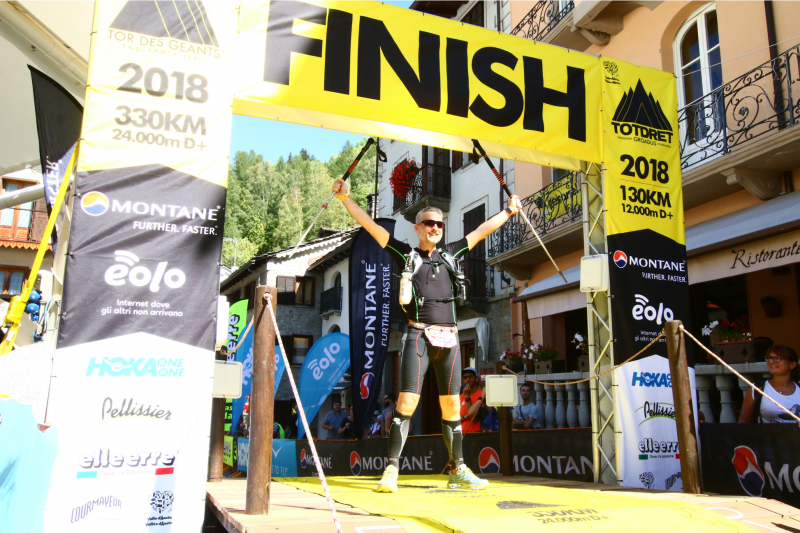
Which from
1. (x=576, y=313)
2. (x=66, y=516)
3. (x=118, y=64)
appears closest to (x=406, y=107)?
(x=118, y=64)

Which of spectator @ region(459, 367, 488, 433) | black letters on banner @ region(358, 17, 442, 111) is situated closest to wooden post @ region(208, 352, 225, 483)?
black letters on banner @ region(358, 17, 442, 111)

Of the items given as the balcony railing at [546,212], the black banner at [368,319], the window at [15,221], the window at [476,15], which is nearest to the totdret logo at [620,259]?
the black banner at [368,319]

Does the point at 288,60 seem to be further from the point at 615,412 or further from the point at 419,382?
the point at 615,412

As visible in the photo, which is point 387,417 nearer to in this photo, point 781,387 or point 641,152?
point 641,152

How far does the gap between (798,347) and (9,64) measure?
11164mm

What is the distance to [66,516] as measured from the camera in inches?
153

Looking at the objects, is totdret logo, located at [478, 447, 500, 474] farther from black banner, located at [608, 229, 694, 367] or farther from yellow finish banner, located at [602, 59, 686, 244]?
yellow finish banner, located at [602, 59, 686, 244]

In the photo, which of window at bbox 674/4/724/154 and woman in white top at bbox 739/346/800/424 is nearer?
woman in white top at bbox 739/346/800/424

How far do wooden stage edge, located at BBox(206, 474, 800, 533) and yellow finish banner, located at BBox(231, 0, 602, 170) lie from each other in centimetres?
324

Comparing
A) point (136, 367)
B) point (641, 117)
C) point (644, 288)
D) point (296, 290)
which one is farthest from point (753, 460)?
point (296, 290)

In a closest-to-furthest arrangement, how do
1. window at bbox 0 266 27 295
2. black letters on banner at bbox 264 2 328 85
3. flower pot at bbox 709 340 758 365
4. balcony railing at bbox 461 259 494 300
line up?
black letters on banner at bbox 264 2 328 85
flower pot at bbox 709 340 758 365
balcony railing at bbox 461 259 494 300
window at bbox 0 266 27 295

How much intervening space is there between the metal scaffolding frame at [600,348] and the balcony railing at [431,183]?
13251mm

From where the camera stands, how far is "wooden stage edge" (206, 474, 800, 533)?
333cm

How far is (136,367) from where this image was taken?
4266mm
